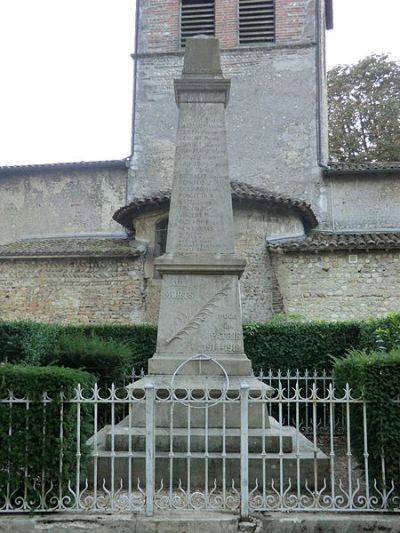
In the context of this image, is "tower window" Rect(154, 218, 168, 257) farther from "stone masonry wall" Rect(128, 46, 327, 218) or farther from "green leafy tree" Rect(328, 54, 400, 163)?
"green leafy tree" Rect(328, 54, 400, 163)

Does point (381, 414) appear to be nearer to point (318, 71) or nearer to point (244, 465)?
point (244, 465)

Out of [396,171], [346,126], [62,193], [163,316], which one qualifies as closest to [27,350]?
[163,316]

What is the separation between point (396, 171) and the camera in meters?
18.8

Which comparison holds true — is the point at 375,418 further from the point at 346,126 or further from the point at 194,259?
the point at 346,126

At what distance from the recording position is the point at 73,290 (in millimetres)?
17125

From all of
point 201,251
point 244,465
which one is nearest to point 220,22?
point 201,251

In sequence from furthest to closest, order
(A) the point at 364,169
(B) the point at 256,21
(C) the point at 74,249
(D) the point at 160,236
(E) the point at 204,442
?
(B) the point at 256,21, (A) the point at 364,169, (C) the point at 74,249, (D) the point at 160,236, (E) the point at 204,442

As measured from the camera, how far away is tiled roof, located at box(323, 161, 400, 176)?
1864cm

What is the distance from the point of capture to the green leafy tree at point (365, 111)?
26641mm

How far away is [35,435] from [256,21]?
60.9 feet

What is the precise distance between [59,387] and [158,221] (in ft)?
39.0

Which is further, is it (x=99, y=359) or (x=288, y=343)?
(x=288, y=343)

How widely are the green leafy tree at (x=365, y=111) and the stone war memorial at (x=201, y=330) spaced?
2030 cm

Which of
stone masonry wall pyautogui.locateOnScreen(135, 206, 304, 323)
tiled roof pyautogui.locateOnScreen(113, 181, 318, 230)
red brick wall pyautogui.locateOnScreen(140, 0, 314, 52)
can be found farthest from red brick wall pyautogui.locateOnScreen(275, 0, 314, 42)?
stone masonry wall pyautogui.locateOnScreen(135, 206, 304, 323)
